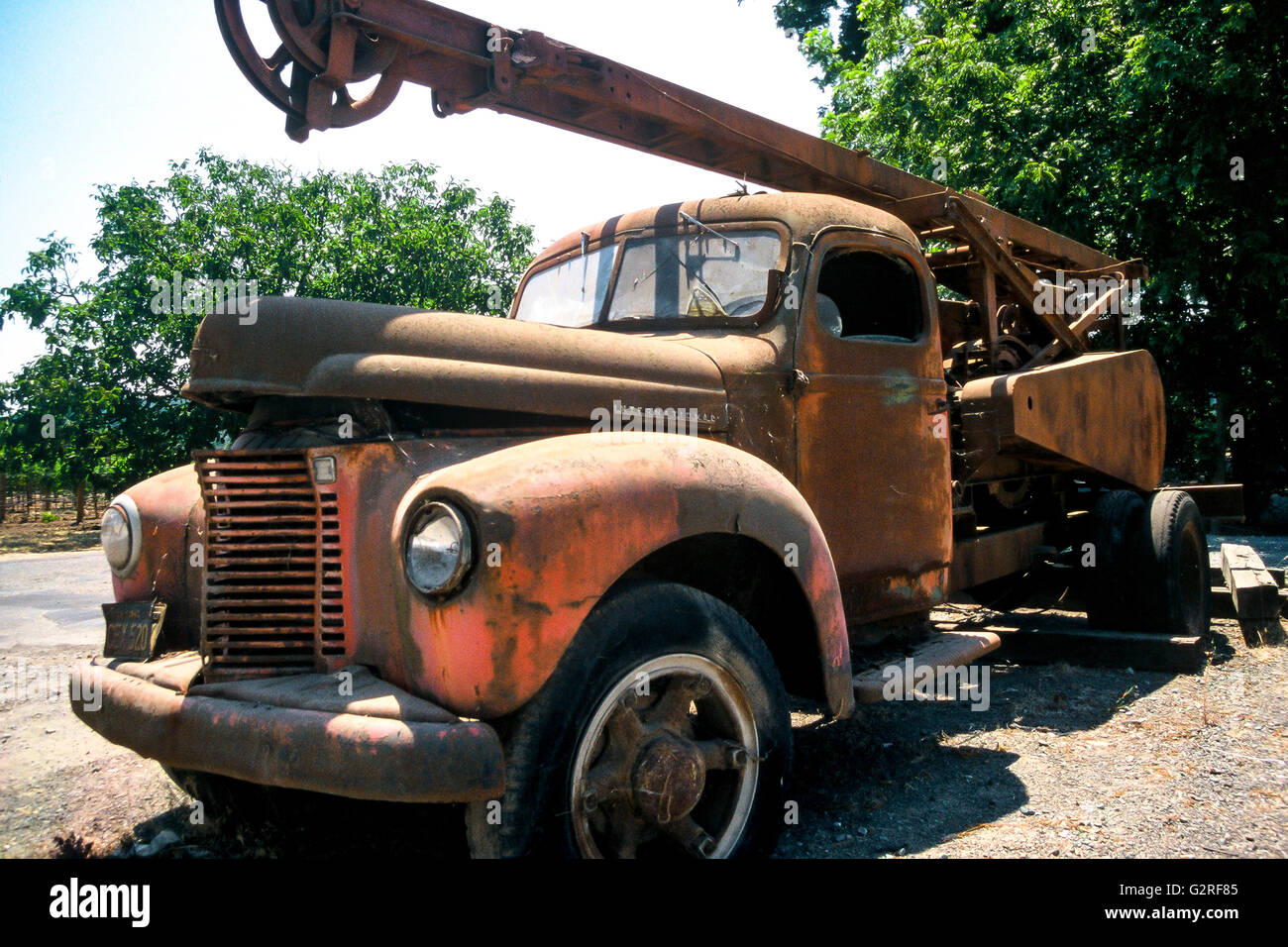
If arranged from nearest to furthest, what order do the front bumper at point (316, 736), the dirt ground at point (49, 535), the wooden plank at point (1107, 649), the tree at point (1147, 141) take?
the front bumper at point (316, 736) → the wooden plank at point (1107, 649) → the tree at point (1147, 141) → the dirt ground at point (49, 535)

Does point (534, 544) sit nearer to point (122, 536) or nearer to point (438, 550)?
point (438, 550)

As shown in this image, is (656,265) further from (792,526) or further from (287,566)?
(287,566)

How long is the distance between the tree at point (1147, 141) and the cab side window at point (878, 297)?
18.4 ft

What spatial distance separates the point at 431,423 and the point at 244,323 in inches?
22.9

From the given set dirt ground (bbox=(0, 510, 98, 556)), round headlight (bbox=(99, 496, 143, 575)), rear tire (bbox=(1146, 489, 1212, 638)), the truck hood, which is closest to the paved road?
round headlight (bbox=(99, 496, 143, 575))

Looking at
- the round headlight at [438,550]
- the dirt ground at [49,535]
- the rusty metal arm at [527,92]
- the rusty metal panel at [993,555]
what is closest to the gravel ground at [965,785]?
the rusty metal panel at [993,555]

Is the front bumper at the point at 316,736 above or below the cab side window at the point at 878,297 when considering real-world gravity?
below

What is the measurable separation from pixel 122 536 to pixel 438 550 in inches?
58.0

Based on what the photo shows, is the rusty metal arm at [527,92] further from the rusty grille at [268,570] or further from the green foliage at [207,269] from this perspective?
the green foliage at [207,269]

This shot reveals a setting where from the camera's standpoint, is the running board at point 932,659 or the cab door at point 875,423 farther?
the cab door at point 875,423

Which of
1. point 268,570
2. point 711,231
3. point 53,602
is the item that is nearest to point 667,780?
point 268,570

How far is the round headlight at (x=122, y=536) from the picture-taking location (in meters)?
3.04

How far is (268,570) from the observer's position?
8.53 feet

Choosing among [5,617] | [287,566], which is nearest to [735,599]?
[287,566]
